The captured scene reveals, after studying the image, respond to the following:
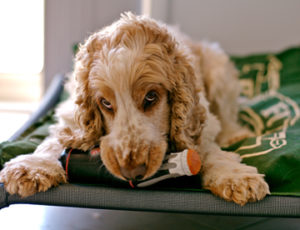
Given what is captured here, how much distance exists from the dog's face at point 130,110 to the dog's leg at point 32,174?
1.00 ft

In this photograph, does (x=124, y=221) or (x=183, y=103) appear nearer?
(x=183, y=103)

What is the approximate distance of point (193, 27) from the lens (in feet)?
16.6

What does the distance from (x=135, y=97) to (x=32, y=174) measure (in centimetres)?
66

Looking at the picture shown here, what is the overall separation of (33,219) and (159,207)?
1140 mm

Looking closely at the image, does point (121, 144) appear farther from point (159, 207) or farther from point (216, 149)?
point (216, 149)

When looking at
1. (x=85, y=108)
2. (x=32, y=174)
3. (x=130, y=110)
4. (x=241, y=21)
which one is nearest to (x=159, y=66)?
(x=130, y=110)

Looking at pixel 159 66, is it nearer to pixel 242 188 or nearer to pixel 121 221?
pixel 242 188

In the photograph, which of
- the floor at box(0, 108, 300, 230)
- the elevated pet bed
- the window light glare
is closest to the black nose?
the elevated pet bed

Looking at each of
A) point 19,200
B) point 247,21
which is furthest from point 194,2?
point 19,200

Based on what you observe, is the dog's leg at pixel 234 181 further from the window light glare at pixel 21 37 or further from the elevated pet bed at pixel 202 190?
the window light glare at pixel 21 37

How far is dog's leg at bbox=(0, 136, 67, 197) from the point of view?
189 centimetres

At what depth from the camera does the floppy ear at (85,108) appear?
6.94 ft

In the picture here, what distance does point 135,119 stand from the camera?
1938 millimetres

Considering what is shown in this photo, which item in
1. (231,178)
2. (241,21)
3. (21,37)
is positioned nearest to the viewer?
(231,178)
